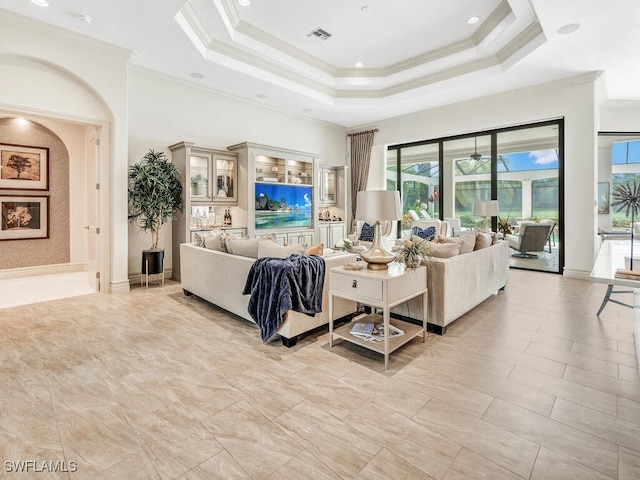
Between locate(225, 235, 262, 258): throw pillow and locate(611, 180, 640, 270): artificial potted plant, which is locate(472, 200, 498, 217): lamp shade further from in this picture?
locate(225, 235, 262, 258): throw pillow

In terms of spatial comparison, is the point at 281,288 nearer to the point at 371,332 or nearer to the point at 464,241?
the point at 371,332

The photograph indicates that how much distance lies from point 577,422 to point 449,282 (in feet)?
4.89

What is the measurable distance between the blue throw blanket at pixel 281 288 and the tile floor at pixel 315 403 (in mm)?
282

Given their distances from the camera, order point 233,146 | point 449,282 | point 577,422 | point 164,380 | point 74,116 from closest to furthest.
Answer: point 577,422
point 164,380
point 449,282
point 74,116
point 233,146

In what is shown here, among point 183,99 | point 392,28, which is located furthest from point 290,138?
point 392,28

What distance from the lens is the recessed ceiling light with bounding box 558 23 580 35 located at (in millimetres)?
4031

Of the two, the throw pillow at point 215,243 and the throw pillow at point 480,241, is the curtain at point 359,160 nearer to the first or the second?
the throw pillow at point 480,241

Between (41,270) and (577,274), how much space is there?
9.48m

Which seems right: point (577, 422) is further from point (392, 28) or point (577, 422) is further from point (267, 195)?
point (267, 195)

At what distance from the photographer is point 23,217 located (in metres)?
5.77

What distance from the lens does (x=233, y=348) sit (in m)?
2.88

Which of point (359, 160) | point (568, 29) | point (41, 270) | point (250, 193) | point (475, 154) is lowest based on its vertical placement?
point (41, 270)

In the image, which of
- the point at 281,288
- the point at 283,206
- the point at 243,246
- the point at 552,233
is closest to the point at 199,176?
the point at 283,206

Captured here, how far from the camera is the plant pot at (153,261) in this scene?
5.00 metres
